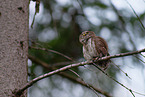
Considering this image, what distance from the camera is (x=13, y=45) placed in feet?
6.45

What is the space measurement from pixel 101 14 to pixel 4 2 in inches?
85.1

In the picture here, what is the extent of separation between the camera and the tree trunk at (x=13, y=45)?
1.85 m

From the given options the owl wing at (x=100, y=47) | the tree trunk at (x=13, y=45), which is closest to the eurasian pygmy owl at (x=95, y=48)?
the owl wing at (x=100, y=47)

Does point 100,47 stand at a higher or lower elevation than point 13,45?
lower

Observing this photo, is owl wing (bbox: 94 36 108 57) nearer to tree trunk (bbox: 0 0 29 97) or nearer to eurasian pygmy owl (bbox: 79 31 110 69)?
eurasian pygmy owl (bbox: 79 31 110 69)

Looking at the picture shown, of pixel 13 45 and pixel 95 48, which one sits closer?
pixel 13 45

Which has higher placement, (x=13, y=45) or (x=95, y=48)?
(x=13, y=45)

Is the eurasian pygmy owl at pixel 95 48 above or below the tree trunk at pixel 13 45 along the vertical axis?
below

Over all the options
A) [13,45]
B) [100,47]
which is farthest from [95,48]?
[13,45]

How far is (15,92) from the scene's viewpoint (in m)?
1.84

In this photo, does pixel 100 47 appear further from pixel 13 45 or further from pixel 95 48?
pixel 13 45

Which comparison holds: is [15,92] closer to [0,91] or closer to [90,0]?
[0,91]

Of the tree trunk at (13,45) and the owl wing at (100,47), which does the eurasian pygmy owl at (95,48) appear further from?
the tree trunk at (13,45)

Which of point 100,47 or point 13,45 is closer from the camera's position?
point 13,45
